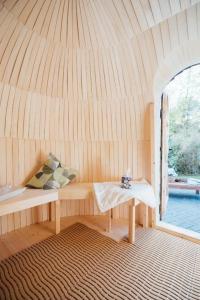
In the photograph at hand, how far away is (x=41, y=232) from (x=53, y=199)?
0.63 metres

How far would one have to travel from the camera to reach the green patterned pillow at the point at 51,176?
3295mm

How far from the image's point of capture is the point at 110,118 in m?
3.77

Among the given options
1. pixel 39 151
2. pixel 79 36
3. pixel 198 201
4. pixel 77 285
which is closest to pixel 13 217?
pixel 39 151

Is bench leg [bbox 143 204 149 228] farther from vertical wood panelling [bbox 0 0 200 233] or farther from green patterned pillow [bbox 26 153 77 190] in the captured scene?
green patterned pillow [bbox 26 153 77 190]

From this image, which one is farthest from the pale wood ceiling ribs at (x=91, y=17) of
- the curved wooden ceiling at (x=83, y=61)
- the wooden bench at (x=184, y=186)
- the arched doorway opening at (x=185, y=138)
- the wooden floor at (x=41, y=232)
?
the wooden bench at (x=184, y=186)

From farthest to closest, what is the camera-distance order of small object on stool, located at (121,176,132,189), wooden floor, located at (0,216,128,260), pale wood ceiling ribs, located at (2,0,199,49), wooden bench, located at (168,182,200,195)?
wooden bench, located at (168,182,200,195) → small object on stool, located at (121,176,132,189) → wooden floor, located at (0,216,128,260) → pale wood ceiling ribs, located at (2,0,199,49)

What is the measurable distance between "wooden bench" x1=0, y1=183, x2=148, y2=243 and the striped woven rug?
0.37 m

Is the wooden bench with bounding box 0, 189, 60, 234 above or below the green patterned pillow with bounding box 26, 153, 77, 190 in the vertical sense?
below

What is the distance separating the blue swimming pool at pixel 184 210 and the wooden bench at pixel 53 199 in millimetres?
982

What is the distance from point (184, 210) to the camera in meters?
4.77

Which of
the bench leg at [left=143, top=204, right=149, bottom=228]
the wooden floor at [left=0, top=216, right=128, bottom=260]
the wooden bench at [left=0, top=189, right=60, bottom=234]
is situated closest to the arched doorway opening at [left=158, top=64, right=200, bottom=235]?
the bench leg at [left=143, top=204, right=149, bottom=228]

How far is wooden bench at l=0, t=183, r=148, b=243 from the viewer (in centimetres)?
257

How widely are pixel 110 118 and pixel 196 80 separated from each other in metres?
4.98

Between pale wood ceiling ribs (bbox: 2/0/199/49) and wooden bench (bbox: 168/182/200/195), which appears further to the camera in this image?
wooden bench (bbox: 168/182/200/195)
